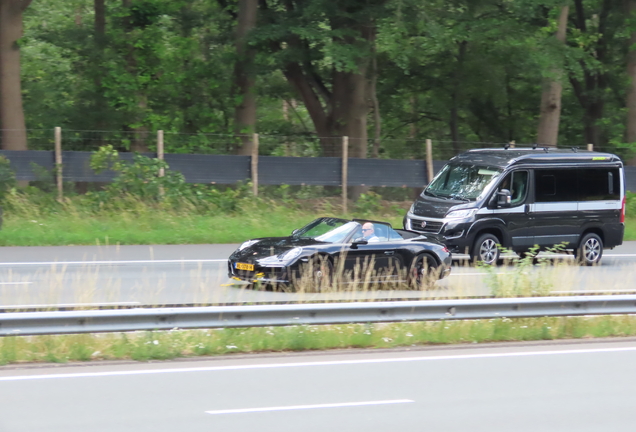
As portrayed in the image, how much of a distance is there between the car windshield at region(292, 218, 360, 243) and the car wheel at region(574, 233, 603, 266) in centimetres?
664

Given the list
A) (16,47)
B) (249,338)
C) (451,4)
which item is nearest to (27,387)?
(249,338)

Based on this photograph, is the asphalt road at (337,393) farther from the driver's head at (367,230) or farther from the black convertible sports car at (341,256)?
the driver's head at (367,230)

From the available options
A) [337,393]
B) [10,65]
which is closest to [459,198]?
[337,393]

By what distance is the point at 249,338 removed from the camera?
31.3 ft

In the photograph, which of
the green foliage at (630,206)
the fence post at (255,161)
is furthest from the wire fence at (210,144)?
the green foliage at (630,206)

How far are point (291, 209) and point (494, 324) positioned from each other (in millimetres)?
14014

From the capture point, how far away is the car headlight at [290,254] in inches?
512

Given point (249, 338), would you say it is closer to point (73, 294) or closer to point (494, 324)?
point (494, 324)

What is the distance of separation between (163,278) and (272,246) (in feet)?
5.69

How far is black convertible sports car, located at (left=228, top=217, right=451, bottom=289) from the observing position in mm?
12922

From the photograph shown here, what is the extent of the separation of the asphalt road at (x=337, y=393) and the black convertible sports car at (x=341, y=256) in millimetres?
3679

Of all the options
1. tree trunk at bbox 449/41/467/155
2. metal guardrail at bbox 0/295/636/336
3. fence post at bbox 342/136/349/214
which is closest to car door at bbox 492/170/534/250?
metal guardrail at bbox 0/295/636/336

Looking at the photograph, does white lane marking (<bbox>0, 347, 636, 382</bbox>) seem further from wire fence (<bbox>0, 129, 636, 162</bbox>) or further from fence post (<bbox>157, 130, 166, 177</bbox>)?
wire fence (<bbox>0, 129, 636, 162</bbox>)

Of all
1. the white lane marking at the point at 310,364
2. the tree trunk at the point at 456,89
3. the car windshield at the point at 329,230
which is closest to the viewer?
the white lane marking at the point at 310,364
